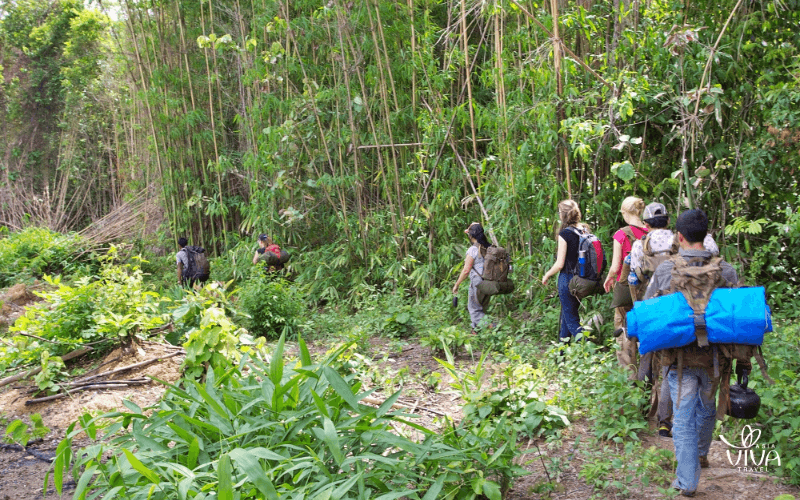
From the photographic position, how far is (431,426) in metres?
3.64

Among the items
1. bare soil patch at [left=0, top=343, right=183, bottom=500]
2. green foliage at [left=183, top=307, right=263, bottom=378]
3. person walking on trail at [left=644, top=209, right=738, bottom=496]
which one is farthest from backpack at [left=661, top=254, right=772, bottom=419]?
bare soil patch at [left=0, top=343, right=183, bottom=500]

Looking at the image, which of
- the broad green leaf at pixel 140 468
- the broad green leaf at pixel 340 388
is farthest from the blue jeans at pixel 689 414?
the broad green leaf at pixel 140 468

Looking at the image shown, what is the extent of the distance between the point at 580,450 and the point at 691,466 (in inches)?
24.7

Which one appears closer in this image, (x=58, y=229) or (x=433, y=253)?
(x=433, y=253)

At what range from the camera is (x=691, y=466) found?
2.77 m

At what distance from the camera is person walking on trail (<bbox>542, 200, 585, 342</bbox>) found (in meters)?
4.71

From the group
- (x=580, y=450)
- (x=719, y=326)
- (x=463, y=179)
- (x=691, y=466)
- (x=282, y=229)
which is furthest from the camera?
(x=282, y=229)

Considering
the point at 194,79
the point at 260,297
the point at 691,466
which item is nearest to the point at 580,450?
the point at 691,466

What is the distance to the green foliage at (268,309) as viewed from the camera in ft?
21.5

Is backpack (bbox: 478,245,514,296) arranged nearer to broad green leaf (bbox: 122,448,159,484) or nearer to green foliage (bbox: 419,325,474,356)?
green foliage (bbox: 419,325,474,356)

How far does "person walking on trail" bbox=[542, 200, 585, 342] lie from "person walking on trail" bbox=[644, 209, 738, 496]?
5.89ft

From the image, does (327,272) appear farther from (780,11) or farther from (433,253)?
(780,11)

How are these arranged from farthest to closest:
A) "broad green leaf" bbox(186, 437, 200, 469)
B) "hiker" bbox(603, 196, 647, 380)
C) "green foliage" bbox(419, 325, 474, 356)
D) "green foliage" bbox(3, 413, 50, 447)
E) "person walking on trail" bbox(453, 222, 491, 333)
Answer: "person walking on trail" bbox(453, 222, 491, 333), "green foliage" bbox(419, 325, 474, 356), "hiker" bbox(603, 196, 647, 380), "green foliage" bbox(3, 413, 50, 447), "broad green leaf" bbox(186, 437, 200, 469)

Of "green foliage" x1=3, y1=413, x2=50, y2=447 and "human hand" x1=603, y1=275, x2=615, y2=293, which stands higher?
"human hand" x1=603, y1=275, x2=615, y2=293
